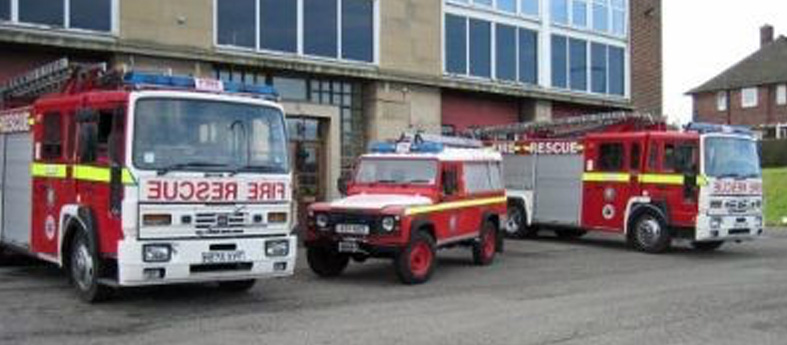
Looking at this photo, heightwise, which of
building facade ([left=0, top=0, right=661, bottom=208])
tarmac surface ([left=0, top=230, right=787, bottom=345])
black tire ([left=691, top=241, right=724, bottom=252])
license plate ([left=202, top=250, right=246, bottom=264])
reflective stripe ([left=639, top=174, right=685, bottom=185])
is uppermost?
building facade ([left=0, top=0, right=661, bottom=208])

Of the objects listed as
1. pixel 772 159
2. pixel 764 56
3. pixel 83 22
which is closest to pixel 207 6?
pixel 83 22

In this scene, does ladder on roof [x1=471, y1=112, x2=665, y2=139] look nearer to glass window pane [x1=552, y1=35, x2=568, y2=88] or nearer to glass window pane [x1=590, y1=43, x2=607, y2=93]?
glass window pane [x1=552, y1=35, x2=568, y2=88]

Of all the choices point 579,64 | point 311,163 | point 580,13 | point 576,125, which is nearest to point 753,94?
point 580,13

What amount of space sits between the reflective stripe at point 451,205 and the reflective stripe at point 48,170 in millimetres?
4615

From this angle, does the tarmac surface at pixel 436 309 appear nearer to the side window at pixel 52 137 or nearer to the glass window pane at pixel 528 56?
the side window at pixel 52 137

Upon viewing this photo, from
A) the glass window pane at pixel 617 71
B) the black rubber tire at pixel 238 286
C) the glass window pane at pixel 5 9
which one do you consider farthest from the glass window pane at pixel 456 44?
the black rubber tire at pixel 238 286

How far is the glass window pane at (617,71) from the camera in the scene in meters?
33.4

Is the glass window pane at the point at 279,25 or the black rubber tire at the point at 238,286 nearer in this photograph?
the black rubber tire at the point at 238,286

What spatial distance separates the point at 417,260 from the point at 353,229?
100 cm

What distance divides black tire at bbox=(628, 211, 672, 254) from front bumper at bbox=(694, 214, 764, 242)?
0.62m

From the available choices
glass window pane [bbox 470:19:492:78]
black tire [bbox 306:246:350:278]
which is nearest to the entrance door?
glass window pane [bbox 470:19:492:78]

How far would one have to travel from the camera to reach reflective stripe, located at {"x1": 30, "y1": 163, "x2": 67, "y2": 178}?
13.3 meters

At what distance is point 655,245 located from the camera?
21.1 metres

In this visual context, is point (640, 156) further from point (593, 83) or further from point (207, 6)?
point (593, 83)
